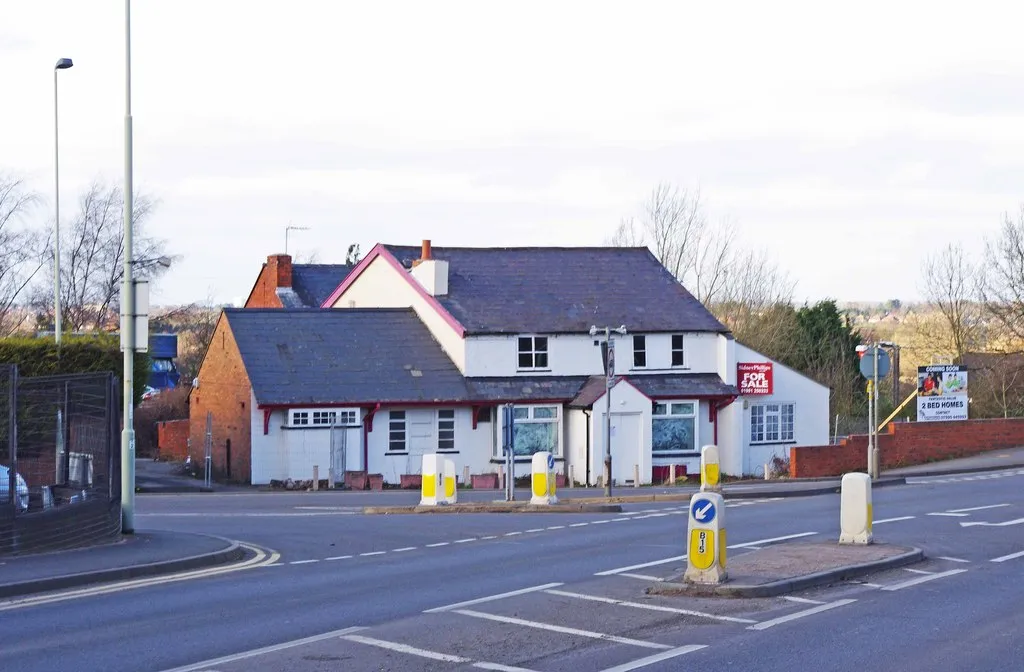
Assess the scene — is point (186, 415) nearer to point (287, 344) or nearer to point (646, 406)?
point (287, 344)

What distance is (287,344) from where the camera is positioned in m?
44.5

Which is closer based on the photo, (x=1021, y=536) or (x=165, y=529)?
(x=1021, y=536)

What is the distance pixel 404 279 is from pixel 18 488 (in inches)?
1258

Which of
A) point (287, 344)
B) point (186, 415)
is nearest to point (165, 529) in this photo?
point (287, 344)

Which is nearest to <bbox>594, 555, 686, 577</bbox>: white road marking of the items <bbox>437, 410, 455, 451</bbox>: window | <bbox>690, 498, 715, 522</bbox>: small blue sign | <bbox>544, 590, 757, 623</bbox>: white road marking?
<bbox>544, 590, 757, 623</bbox>: white road marking

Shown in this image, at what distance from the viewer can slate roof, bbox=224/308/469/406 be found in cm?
4234

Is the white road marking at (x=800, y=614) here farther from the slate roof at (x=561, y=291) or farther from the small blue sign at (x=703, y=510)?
the slate roof at (x=561, y=291)

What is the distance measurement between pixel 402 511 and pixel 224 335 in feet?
64.3

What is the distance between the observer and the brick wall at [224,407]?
141 ft

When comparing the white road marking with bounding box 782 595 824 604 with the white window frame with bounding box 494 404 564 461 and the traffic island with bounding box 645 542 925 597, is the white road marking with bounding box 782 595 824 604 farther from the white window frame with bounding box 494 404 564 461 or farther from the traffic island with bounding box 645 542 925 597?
the white window frame with bounding box 494 404 564 461

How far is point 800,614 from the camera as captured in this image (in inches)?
515

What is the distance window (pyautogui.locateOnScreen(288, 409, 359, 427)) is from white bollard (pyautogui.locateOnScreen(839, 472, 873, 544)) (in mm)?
25937

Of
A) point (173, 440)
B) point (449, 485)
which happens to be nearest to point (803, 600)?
point (449, 485)

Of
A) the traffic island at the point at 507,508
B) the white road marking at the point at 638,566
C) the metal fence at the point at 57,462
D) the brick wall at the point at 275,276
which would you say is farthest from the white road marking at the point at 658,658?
the brick wall at the point at 275,276
